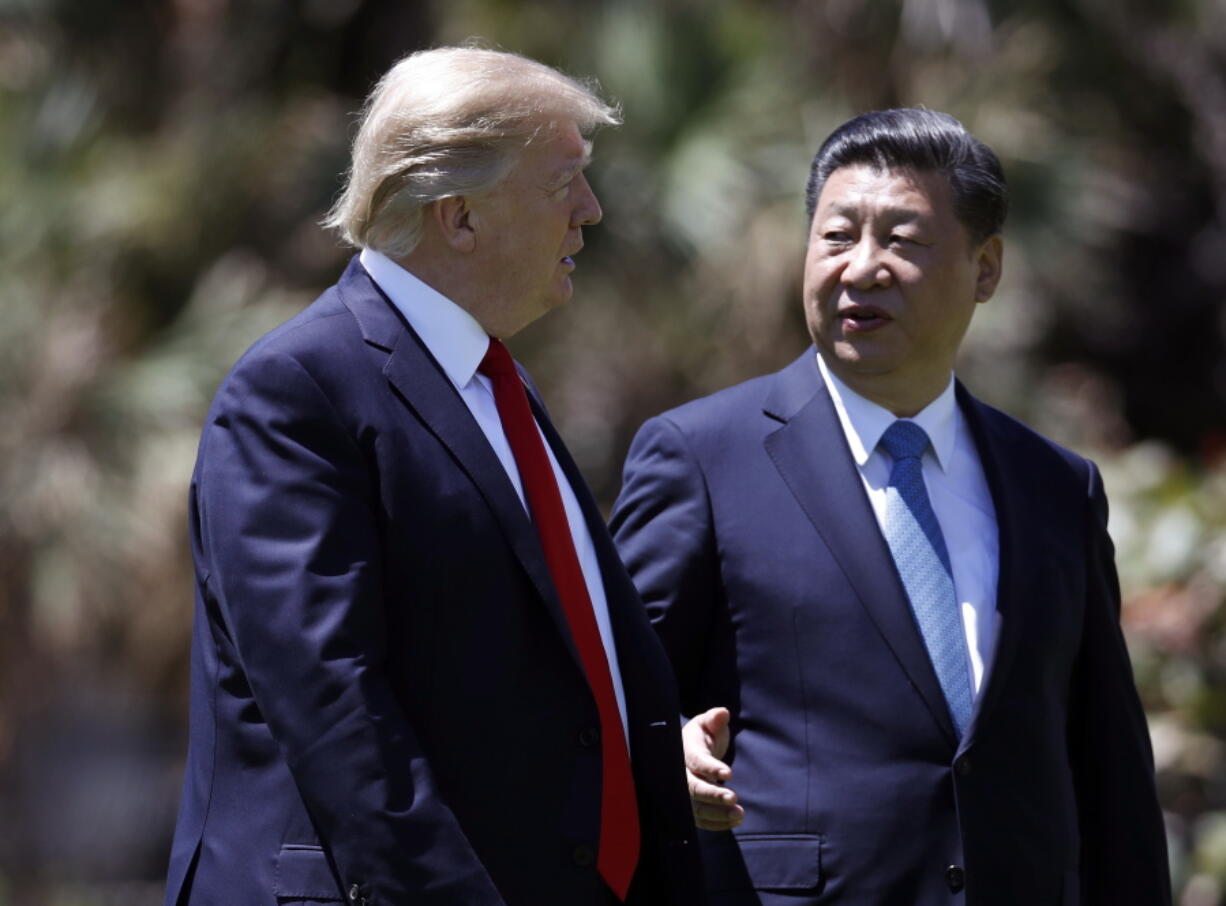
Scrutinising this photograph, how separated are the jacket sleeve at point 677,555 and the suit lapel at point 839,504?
16cm

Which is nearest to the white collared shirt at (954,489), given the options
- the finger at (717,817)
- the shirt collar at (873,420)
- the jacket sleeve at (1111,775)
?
the shirt collar at (873,420)

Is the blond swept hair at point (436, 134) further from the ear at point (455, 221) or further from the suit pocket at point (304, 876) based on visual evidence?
the suit pocket at point (304, 876)

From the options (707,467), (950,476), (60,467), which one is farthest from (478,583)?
(60,467)

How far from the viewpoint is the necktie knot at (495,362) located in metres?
2.74

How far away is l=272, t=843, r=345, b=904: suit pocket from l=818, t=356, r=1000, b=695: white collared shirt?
118cm

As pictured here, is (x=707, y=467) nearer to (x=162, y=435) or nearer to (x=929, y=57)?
(x=162, y=435)

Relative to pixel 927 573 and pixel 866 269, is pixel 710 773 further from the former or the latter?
pixel 866 269

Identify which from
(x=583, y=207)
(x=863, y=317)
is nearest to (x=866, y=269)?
(x=863, y=317)

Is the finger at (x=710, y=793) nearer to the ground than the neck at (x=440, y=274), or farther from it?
nearer to the ground

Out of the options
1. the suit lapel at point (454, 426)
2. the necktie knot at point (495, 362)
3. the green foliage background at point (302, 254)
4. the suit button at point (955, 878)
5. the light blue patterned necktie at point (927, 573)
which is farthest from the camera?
the green foliage background at point (302, 254)

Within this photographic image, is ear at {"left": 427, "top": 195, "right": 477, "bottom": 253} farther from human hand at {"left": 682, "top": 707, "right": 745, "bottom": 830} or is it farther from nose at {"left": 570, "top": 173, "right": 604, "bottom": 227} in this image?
human hand at {"left": 682, "top": 707, "right": 745, "bottom": 830}

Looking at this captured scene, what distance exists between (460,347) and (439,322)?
0.15 ft

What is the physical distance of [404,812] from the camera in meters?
2.28

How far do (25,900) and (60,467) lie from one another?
2.10 metres
